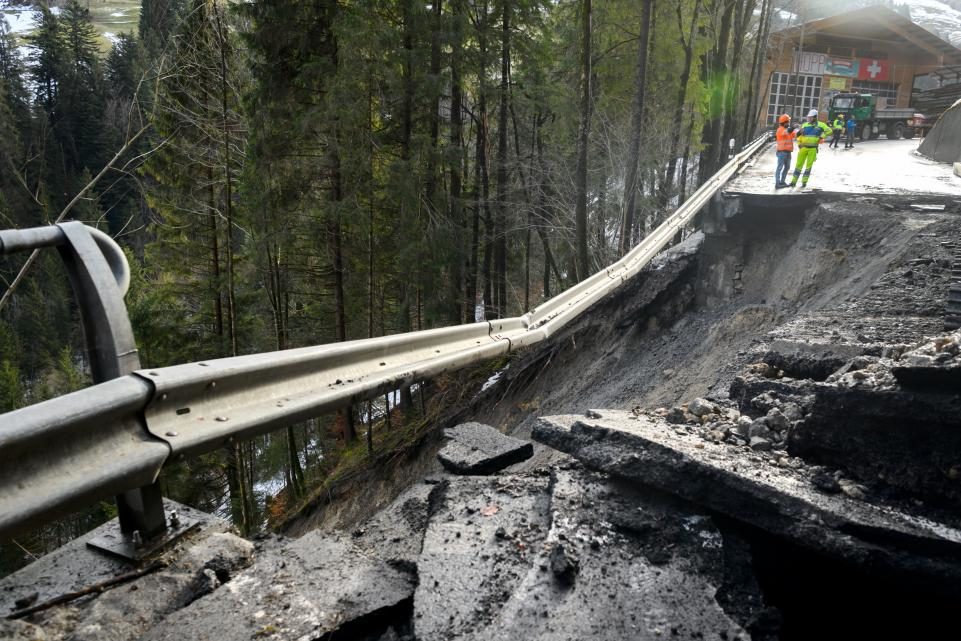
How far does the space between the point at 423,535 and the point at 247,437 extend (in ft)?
3.47

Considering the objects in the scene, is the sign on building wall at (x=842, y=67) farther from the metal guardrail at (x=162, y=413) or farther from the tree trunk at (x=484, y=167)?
the metal guardrail at (x=162, y=413)

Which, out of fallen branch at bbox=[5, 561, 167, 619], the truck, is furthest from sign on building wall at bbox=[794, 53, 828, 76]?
fallen branch at bbox=[5, 561, 167, 619]

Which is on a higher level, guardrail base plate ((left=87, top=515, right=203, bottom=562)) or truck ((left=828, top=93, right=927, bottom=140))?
truck ((left=828, top=93, right=927, bottom=140))

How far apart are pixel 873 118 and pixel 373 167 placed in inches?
1183

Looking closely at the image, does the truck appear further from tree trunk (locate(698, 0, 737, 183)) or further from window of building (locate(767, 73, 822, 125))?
window of building (locate(767, 73, 822, 125))

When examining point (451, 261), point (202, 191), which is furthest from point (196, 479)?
point (451, 261)

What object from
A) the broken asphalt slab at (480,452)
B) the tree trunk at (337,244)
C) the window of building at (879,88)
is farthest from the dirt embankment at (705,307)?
the window of building at (879,88)

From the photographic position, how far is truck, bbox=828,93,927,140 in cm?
3266

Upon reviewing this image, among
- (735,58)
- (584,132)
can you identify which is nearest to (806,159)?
(584,132)

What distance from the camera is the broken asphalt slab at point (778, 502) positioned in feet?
6.55

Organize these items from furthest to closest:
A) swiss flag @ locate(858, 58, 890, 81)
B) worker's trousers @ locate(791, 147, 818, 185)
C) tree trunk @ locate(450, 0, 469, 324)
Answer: swiss flag @ locate(858, 58, 890, 81) < tree trunk @ locate(450, 0, 469, 324) < worker's trousers @ locate(791, 147, 818, 185)

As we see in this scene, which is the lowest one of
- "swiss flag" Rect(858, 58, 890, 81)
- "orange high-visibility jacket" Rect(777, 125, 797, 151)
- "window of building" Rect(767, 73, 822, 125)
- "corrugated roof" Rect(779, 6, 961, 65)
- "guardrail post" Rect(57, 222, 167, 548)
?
"guardrail post" Rect(57, 222, 167, 548)

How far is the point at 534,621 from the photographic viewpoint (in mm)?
1913

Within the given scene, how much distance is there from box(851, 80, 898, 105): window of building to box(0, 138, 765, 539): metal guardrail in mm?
58058
